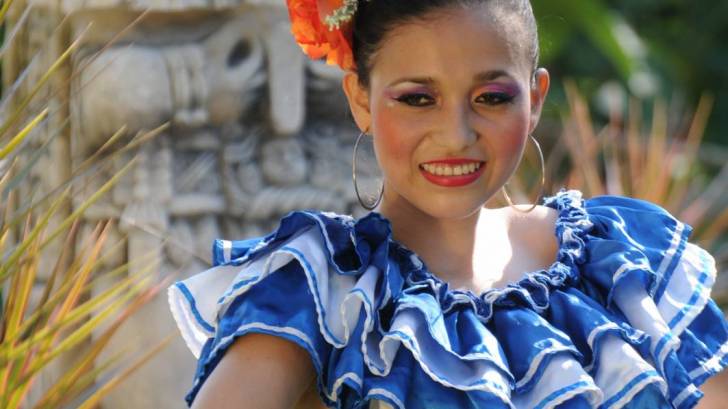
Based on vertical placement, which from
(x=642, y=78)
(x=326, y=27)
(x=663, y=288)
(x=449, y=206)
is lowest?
(x=642, y=78)

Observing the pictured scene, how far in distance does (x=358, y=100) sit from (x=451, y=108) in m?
0.23

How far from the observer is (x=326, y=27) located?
2309 millimetres

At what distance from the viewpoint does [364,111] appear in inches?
91.5

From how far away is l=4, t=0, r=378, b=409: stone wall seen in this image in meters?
3.69

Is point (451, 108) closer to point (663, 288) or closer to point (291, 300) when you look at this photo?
point (291, 300)

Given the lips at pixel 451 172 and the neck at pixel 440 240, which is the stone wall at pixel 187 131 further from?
the lips at pixel 451 172

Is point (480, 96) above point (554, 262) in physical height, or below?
above

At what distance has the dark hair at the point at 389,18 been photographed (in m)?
2.18

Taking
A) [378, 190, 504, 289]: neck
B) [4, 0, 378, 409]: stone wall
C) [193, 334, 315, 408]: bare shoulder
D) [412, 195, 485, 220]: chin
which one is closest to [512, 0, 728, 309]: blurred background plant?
[4, 0, 378, 409]: stone wall

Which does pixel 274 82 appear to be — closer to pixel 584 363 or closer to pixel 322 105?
pixel 322 105

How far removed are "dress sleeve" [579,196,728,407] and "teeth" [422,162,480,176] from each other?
11.3 inches

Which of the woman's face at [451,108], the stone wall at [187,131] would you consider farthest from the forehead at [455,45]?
the stone wall at [187,131]

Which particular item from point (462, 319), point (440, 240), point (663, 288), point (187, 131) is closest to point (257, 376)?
point (462, 319)

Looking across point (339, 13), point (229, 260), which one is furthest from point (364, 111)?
point (229, 260)
